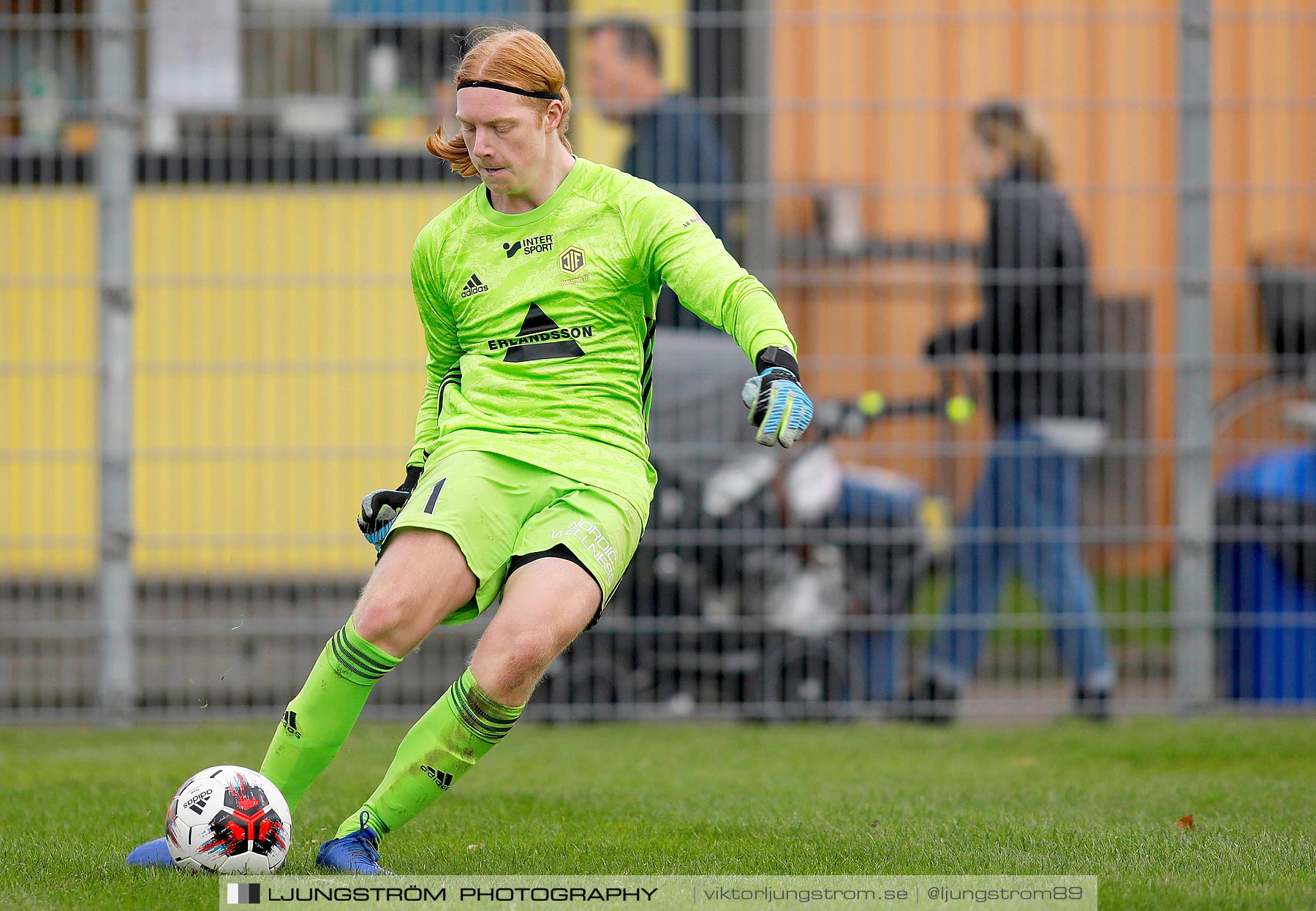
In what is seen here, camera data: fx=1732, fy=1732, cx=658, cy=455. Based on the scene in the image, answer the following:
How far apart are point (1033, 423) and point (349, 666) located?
4.07 m

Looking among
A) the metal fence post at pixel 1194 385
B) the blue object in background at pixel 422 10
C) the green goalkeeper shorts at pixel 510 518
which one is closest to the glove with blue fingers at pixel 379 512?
the green goalkeeper shorts at pixel 510 518

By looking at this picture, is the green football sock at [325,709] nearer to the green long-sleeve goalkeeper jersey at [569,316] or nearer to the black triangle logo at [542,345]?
the green long-sleeve goalkeeper jersey at [569,316]

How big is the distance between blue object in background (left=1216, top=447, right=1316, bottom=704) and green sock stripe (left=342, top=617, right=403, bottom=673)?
4587 mm

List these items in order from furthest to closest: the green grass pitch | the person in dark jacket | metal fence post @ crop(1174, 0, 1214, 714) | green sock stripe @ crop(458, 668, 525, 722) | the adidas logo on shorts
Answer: metal fence post @ crop(1174, 0, 1214, 714)
the person in dark jacket
the adidas logo on shorts
the green grass pitch
green sock stripe @ crop(458, 668, 525, 722)

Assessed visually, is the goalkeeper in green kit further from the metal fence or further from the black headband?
the metal fence

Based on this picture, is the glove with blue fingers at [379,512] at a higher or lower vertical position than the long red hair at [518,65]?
lower

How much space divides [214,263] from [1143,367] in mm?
4037

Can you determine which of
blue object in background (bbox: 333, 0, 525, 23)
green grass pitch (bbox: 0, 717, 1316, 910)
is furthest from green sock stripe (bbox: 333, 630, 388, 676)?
blue object in background (bbox: 333, 0, 525, 23)

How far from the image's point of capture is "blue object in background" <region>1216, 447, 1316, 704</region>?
7.45 metres

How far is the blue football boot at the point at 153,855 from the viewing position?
4297mm

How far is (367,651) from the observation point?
13.5ft

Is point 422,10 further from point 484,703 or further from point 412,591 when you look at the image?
point 484,703

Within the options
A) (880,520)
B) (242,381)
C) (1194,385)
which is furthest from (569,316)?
(1194,385)

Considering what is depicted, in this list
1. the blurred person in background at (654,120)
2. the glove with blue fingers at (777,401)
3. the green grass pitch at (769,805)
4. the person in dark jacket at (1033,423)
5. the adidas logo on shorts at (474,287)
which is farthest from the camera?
the person in dark jacket at (1033,423)
